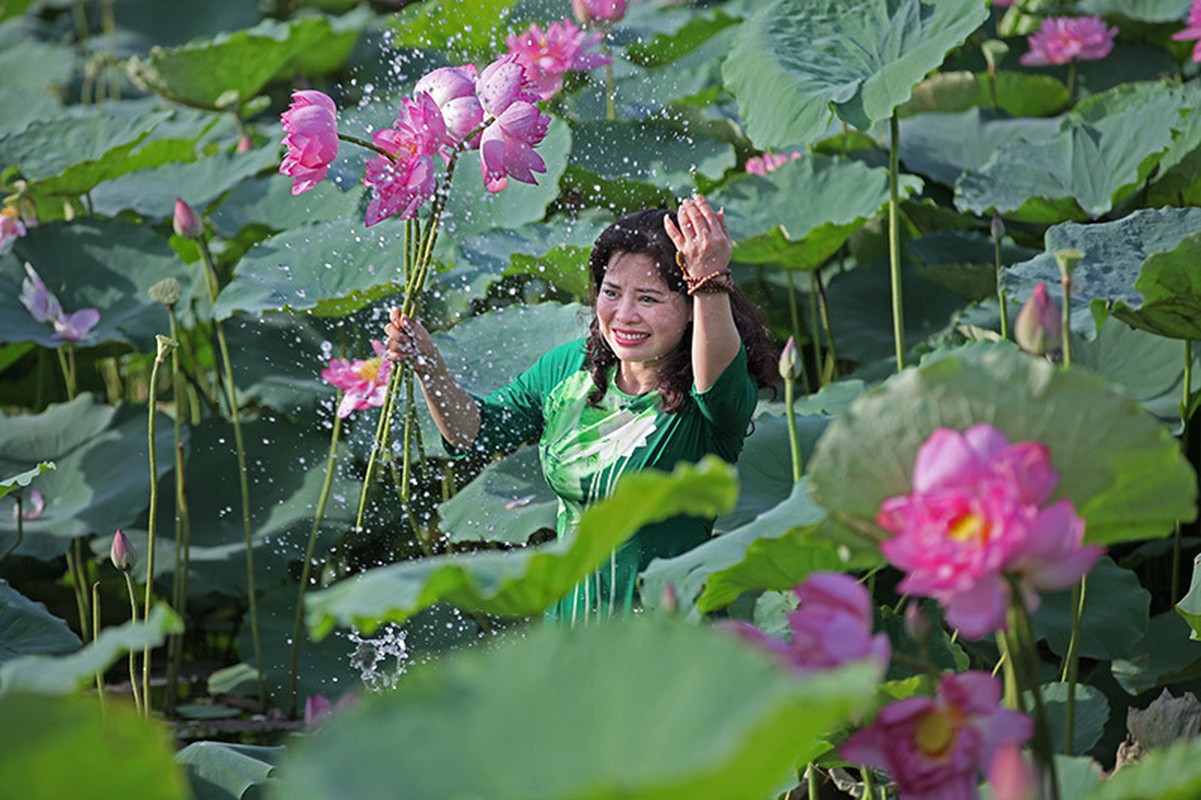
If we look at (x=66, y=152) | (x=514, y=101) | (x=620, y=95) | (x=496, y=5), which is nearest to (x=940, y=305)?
(x=620, y=95)

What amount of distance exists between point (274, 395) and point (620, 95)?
3.14 ft

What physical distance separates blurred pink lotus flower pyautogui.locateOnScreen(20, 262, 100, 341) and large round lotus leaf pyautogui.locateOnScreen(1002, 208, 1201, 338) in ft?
4.82

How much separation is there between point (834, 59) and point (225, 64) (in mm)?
1503

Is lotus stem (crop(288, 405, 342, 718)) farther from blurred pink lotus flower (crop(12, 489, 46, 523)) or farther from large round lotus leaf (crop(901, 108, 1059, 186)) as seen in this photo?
large round lotus leaf (crop(901, 108, 1059, 186))

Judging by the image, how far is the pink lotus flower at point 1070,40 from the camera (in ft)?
9.55

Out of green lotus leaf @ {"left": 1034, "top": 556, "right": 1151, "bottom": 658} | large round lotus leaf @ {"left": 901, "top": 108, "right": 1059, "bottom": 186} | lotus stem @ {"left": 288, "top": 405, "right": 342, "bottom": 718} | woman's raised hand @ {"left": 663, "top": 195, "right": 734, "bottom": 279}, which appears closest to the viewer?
woman's raised hand @ {"left": 663, "top": 195, "right": 734, "bottom": 279}

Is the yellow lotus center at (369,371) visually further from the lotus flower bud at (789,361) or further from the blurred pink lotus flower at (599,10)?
the blurred pink lotus flower at (599,10)

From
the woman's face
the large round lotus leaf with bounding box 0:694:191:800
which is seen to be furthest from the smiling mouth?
the large round lotus leaf with bounding box 0:694:191:800

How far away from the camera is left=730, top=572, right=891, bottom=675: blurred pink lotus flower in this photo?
0.86 m

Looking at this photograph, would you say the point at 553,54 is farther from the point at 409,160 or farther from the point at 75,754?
the point at 75,754

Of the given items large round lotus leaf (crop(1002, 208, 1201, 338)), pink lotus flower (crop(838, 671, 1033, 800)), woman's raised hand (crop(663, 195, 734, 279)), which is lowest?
large round lotus leaf (crop(1002, 208, 1201, 338))

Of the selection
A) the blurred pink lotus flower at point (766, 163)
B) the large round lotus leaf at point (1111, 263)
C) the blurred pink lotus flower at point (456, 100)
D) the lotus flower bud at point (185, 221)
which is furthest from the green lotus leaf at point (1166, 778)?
the blurred pink lotus flower at point (766, 163)

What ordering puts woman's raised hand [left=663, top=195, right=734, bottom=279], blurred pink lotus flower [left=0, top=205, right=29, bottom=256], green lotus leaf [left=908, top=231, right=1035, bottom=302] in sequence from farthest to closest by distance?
1. blurred pink lotus flower [left=0, top=205, right=29, bottom=256]
2. green lotus leaf [left=908, top=231, right=1035, bottom=302]
3. woman's raised hand [left=663, top=195, right=734, bottom=279]

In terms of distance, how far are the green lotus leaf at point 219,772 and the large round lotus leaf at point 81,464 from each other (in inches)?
33.5
